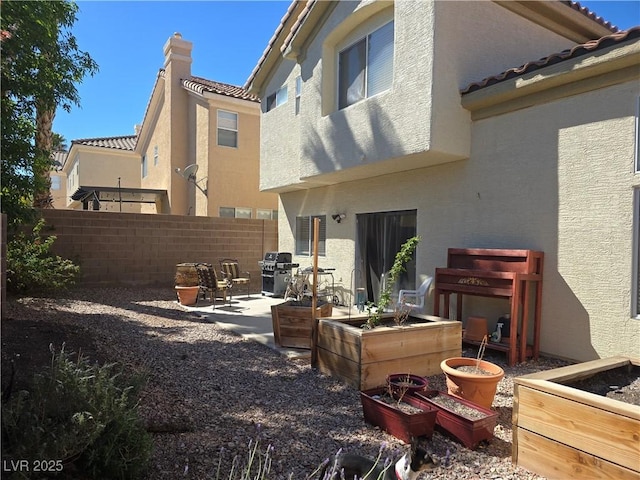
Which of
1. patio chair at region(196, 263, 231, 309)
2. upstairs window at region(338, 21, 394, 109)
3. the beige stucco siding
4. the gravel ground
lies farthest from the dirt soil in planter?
patio chair at region(196, 263, 231, 309)

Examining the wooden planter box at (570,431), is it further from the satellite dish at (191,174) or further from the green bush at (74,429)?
the satellite dish at (191,174)

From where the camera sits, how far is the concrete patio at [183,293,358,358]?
685 cm

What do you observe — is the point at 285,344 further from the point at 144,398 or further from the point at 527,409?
the point at 527,409

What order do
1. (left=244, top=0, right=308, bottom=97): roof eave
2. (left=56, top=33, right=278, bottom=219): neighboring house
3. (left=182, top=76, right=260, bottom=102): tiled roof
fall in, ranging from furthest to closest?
(left=56, top=33, right=278, bottom=219): neighboring house → (left=182, top=76, right=260, bottom=102): tiled roof → (left=244, top=0, right=308, bottom=97): roof eave

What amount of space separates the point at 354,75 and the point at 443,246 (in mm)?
4067

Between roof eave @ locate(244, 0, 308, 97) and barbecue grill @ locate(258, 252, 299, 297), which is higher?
roof eave @ locate(244, 0, 308, 97)

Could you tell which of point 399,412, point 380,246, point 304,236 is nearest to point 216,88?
point 304,236

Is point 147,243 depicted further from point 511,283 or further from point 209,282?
point 511,283

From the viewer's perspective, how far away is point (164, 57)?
723 inches

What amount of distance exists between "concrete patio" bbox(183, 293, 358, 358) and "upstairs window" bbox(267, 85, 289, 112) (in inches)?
221

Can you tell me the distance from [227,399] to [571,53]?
6.10 metres

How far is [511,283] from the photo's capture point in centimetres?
575

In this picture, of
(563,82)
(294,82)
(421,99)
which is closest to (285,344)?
(421,99)

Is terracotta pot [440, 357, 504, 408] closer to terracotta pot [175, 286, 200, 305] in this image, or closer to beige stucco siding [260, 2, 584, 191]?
beige stucco siding [260, 2, 584, 191]
